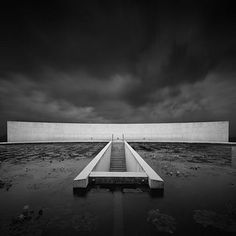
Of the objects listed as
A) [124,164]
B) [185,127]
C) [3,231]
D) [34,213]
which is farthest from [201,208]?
[185,127]

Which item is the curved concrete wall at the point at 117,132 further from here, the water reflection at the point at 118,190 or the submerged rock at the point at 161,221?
the submerged rock at the point at 161,221

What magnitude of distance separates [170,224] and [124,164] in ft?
27.5

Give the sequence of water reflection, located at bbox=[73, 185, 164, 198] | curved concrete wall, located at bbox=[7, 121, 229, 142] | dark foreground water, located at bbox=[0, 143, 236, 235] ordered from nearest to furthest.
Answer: dark foreground water, located at bbox=[0, 143, 236, 235]
water reflection, located at bbox=[73, 185, 164, 198]
curved concrete wall, located at bbox=[7, 121, 229, 142]

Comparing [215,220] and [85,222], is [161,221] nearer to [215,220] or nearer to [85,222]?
[215,220]

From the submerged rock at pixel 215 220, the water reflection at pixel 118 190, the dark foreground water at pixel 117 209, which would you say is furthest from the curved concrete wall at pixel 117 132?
the submerged rock at pixel 215 220

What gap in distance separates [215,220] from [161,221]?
1.13m

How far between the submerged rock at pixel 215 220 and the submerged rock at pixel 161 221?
1.86 ft

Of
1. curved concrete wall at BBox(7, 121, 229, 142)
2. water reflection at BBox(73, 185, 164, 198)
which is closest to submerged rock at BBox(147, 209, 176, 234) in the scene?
water reflection at BBox(73, 185, 164, 198)

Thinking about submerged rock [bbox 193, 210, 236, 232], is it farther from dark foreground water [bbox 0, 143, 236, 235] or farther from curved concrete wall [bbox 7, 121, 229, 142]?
curved concrete wall [bbox 7, 121, 229, 142]

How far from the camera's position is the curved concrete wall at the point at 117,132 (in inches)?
1057

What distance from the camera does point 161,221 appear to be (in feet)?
9.05

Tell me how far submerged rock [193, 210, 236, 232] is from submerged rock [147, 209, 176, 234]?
0.57 meters

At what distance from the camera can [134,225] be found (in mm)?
2629

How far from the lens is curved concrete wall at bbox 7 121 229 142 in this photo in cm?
2684
